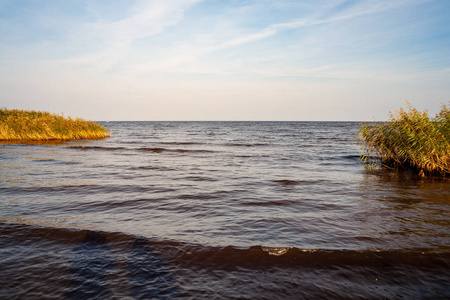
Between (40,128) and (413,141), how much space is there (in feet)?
120

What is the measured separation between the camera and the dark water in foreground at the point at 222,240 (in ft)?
14.0

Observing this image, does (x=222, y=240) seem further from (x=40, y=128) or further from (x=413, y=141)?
(x=40, y=128)

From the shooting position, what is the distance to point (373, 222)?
24.2ft

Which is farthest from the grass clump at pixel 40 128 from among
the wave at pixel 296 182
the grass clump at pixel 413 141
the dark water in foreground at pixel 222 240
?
the grass clump at pixel 413 141

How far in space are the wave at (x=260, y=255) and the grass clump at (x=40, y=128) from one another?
31.1 m

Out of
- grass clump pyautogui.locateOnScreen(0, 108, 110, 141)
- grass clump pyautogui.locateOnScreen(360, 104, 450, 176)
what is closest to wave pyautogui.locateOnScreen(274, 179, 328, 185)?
grass clump pyautogui.locateOnScreen(360, 104, 450, 176)

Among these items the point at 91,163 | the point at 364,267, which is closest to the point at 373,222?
the point at 364,267

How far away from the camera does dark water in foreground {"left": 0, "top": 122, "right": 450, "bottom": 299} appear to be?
4.28m

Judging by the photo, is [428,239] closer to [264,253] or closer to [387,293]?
[387,293]

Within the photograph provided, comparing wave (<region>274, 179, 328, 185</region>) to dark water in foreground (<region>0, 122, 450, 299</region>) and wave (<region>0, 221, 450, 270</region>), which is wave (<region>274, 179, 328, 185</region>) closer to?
dark water in foreground (<region>0, 122, 450, 299</region>)

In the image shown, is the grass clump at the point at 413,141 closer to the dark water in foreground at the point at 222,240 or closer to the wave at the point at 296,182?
the dark water in foreground at the point at 222,240

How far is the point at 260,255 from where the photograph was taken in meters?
5.33

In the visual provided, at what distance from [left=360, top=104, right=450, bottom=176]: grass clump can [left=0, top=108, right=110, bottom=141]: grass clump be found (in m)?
33.4

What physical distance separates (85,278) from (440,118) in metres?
17.0
